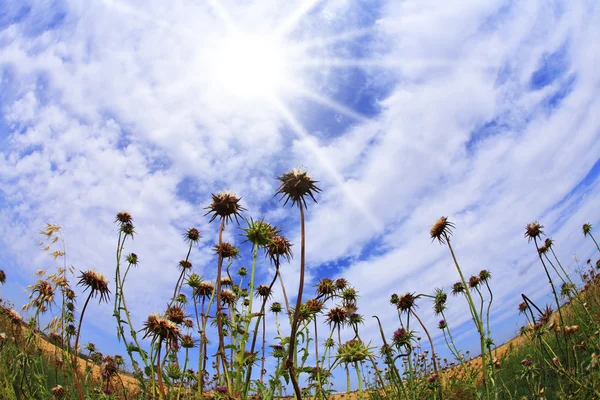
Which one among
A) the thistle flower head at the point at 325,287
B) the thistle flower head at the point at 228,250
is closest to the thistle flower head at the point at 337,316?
the thistle flower head at the point at 325,287

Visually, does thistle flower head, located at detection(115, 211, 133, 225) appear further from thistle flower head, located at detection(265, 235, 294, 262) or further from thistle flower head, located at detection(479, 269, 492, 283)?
thistle flower head, located at detection(479, 269, 492, 283)

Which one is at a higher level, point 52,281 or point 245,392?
point 52,281

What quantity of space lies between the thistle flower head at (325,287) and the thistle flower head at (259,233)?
2.67m

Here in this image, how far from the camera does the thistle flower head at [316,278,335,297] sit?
666 cm

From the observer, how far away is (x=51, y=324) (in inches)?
211

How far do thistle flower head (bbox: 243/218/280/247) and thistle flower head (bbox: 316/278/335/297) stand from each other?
2668 millimetres

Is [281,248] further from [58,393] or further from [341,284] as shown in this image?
[58,393]

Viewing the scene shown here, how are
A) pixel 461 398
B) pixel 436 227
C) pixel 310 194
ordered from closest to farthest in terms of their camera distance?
pixel 310 194
pixel 436 227
pixel 461 398

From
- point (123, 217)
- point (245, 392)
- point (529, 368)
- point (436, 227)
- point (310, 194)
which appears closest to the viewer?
point (245, 392)

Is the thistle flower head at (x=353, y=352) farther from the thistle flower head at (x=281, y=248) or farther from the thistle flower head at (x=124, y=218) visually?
the thistle flower head at (x=124, y=218)

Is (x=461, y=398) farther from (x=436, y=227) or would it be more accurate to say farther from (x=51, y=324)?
(x=51, y=324)

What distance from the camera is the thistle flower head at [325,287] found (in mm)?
6660

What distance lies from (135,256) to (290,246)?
15.1 feet

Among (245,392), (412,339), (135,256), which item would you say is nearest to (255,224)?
(245,392)
